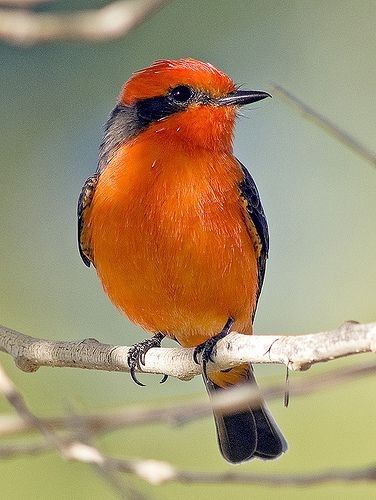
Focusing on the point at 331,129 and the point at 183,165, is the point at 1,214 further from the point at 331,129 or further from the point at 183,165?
the point at 331,129

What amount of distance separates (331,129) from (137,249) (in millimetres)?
2391

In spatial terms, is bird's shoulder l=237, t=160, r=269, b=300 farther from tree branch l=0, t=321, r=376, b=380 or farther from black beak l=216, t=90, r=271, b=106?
tree branch l=0, t=321, r=376, b=380

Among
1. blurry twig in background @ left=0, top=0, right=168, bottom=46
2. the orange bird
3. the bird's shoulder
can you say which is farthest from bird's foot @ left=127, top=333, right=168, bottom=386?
blurry twig in background @ left=0, top=0, right=168, bottom=46

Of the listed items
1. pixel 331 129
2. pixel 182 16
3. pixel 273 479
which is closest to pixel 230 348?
pixel 331 129

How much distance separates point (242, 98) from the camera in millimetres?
5191

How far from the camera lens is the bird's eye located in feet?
16.9

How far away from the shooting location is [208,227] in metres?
4.77

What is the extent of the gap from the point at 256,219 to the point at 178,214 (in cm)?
65

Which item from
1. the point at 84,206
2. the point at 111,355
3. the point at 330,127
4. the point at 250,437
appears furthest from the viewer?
the point at 250,437

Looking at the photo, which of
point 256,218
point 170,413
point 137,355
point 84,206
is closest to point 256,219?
point 256,218

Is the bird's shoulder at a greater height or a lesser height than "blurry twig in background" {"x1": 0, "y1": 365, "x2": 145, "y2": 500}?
greater

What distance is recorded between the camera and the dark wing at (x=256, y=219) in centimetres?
516

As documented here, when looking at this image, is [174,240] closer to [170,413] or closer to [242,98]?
[242,98]

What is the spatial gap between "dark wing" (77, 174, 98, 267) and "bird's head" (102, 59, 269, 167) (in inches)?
10.6
